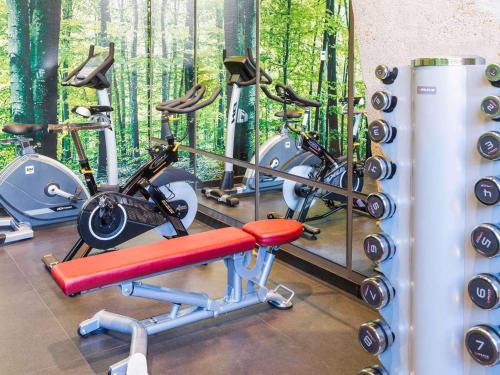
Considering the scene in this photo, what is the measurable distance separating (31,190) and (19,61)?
159 cm

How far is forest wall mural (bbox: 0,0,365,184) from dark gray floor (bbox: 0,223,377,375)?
5.29ft

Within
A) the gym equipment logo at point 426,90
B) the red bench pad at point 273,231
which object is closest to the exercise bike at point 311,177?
the red bench pad at point 273,231

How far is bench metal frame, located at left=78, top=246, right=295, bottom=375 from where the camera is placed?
106 inches

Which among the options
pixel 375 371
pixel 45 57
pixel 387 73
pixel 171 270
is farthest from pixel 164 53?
pixel 375 371

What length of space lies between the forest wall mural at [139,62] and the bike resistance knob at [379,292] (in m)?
2.31

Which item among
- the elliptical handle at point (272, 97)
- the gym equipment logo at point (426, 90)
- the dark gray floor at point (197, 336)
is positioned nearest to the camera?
the gym equipment logo at point (426, 90)

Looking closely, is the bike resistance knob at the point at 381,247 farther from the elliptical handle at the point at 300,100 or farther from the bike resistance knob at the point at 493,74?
the elliptical handle at the point at 300,100

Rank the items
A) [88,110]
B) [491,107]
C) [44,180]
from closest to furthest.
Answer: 1. [491,107]
2. [88,110]
3. [44,180]

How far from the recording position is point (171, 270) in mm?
2791

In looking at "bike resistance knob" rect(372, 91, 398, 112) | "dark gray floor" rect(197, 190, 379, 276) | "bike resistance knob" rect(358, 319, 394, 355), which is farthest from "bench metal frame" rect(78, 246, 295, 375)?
"bike resistance knob" rect(372, 91, 398, 112)

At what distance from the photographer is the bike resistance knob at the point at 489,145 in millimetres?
1583

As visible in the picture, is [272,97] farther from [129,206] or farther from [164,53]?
[164,53]

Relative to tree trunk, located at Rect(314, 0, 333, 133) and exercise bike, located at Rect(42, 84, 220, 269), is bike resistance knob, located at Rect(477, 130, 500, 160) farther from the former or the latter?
exercise bike, located at Rect(42, 84, 220, 269)

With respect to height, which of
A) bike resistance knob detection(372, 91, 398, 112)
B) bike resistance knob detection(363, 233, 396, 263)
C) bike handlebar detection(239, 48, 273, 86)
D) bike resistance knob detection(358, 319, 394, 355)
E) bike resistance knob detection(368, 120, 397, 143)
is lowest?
bike resistance knob detection(358, 319, 394, 355)
